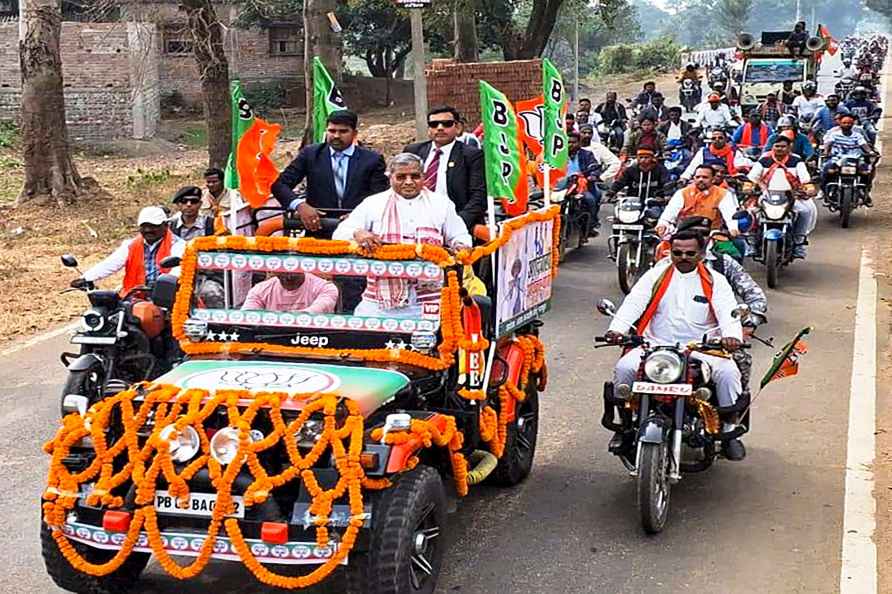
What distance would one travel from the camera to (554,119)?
28.1 feet

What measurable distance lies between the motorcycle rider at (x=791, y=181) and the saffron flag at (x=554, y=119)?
263 inches

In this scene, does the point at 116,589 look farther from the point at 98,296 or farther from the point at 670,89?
the point at 670,89

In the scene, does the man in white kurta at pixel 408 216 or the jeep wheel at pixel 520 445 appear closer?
the man in white kurta at pixel 408 216

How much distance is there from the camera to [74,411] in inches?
250

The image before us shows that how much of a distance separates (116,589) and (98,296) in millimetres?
3054

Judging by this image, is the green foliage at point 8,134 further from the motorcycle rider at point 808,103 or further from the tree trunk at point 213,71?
the motorcycle rider at point 808,103

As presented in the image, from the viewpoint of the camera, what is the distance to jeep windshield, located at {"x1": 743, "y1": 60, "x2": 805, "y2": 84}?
31312mm

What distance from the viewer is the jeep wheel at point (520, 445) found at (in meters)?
7.53

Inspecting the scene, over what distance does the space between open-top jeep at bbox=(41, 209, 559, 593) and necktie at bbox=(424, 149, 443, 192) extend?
7.61 feet

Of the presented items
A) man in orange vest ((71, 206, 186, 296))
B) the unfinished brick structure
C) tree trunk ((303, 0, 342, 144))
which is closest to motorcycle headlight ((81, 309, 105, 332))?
man in orange vest ((71, 206, 186, 296))

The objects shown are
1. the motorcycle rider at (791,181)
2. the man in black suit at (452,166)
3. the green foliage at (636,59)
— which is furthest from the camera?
the green foliage at (636,59)

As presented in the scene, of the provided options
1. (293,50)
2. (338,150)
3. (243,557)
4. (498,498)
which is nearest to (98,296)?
(338,150)

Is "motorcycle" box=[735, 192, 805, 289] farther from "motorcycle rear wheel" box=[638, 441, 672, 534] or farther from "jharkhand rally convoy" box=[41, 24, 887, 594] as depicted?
"motorcycle rear wheel" box=[638, 441, 672, 534]

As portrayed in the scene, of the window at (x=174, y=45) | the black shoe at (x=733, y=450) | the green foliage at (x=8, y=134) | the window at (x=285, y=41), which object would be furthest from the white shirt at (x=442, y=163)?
the window at (x=285, y=41)
